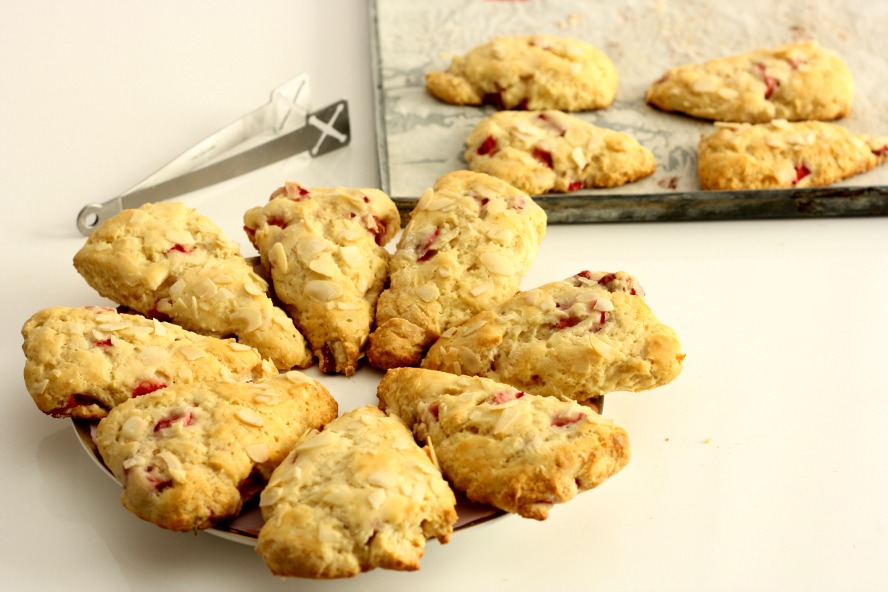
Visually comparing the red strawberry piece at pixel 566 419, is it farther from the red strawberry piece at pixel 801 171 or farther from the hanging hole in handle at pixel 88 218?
the hanging hole in handle at pixel 88 218

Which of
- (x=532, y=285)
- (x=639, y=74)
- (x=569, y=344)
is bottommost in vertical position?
(x=532, y=285)

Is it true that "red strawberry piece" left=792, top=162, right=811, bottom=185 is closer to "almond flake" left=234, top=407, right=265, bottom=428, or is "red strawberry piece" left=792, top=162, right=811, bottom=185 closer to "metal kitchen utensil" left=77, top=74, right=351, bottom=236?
"metal kitchen utensil" left=77, top=74, right=351, bottom=236

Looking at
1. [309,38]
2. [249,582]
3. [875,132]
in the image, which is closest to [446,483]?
[249,582]

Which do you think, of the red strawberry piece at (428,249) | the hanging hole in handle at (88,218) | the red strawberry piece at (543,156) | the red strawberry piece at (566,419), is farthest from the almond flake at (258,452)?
the red strawberry piece at (543,156)

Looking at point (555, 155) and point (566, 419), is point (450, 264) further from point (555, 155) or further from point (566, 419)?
point (555, 155)

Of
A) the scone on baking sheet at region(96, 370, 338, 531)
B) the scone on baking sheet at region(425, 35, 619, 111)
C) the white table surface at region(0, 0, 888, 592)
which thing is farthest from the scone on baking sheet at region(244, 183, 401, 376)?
the scone on baking sheet at region(425, 35, 619, 111)

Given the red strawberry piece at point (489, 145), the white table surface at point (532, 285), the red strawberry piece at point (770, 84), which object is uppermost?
the red strawberry piece at point (770, 84)

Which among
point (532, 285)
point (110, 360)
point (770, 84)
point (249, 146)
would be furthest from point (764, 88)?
point (110, 360)
